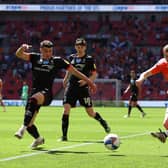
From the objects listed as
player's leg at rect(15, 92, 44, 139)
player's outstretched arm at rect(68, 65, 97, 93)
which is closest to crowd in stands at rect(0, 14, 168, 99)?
player's outstretched arm at rect(68, 65, 97, 93)

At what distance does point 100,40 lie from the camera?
2099 inches

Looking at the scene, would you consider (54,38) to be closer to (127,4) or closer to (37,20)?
(37,20)

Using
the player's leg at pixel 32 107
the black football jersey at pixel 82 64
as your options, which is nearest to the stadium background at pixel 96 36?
the black football jersey at pixel 82 64

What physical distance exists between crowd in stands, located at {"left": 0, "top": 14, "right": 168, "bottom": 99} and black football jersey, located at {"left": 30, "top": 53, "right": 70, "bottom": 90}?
123 ft

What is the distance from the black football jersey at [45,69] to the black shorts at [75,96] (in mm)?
2212

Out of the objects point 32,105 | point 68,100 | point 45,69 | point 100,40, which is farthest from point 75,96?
point 100,40

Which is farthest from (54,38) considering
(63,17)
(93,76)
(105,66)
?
(93,76)

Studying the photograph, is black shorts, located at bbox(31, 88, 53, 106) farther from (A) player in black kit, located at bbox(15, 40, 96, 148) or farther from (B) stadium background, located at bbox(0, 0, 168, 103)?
(B) stadium background, located at bbox(0, 0, 168, 103)

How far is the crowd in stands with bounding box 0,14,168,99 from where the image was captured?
165ft

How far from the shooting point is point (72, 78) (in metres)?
13.5

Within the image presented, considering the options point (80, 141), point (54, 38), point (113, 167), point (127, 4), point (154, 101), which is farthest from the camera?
point (54, 38)

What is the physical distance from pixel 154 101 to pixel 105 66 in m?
8.68

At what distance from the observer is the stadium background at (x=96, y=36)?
50281 mm

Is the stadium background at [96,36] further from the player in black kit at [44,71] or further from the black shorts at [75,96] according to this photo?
the player in black kit at [44,71]
